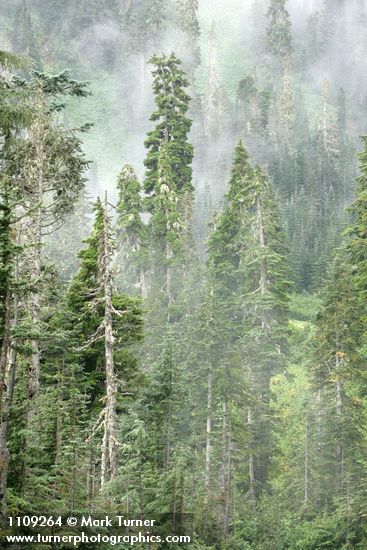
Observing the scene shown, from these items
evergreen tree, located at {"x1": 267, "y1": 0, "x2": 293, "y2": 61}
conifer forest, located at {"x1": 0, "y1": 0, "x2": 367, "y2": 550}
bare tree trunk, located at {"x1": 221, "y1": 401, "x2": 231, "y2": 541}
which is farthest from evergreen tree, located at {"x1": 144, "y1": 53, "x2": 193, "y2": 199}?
evergreen tree, located at {"x1": 267, "y1": 0, "x2": 293, "y2": 61}

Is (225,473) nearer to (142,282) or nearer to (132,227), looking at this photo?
(142,282)

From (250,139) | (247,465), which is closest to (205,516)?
(247,465)

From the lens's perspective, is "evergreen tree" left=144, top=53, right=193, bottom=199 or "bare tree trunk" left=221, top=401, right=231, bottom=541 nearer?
"bare tree trunk" left=221, top=401, right=231, bottom=541

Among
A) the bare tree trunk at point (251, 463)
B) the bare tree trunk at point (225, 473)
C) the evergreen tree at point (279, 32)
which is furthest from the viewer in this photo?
the evergreen tree at point (279, 32)

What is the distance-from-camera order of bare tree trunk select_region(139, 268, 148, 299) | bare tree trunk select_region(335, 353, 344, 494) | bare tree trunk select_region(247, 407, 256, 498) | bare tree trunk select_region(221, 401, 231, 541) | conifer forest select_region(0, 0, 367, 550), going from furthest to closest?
bare tree trunk select_region(139, 268, 148, 299) → bare tree trunk select_region(247, 407, 256, 498) → bare tree trunk select_region(335, 353, 344, 494) → bare tree trunk select_region(221, 401, 231, 541) → conifer forest select_region(0, 0, 367, 550)

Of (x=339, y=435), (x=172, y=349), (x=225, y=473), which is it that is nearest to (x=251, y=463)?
(x=339, y=435)

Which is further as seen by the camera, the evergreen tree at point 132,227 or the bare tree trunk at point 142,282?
the bare tree trunk at point 142,282

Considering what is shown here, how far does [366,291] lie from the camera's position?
103ft

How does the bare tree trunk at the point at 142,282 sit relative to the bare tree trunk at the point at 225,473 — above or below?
above

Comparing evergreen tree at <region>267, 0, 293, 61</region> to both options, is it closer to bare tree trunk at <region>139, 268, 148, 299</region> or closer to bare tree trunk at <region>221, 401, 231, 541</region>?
bare tree trunk at <region>139, 268, 148, 299</region>

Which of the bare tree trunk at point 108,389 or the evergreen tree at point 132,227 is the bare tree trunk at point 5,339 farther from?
the evergreen tree at point 132,227

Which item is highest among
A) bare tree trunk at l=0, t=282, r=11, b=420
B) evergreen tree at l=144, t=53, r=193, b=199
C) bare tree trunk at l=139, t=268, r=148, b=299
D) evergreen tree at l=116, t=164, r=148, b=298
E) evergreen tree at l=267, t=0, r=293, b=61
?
evergreen tree at l=267, t=0, r=293, b=61

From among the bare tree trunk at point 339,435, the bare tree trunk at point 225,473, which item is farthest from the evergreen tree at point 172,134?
the bare tree trunk at point 225,473

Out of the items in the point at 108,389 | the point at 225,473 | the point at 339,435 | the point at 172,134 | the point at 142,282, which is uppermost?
the point at 172,134
